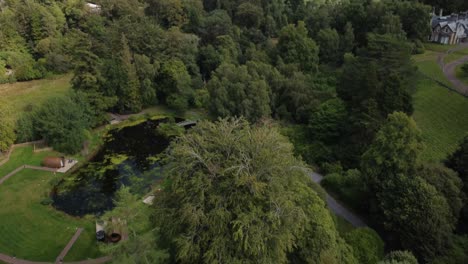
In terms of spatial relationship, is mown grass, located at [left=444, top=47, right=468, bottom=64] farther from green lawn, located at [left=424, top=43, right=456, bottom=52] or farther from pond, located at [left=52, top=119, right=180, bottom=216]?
pond, located at [left=52, top=119, right=180, bottom=216]

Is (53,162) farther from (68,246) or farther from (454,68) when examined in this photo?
(454,68)

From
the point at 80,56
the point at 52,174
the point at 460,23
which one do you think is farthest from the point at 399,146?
the point at 460,23

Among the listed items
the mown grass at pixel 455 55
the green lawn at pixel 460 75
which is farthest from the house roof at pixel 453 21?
the green lawn at pixel 460 75

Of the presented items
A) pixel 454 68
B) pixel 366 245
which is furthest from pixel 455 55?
pixel 366 245

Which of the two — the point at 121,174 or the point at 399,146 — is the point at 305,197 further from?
the point at 121,174

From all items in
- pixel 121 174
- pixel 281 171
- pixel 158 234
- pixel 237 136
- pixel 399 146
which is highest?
pixel 237 136
